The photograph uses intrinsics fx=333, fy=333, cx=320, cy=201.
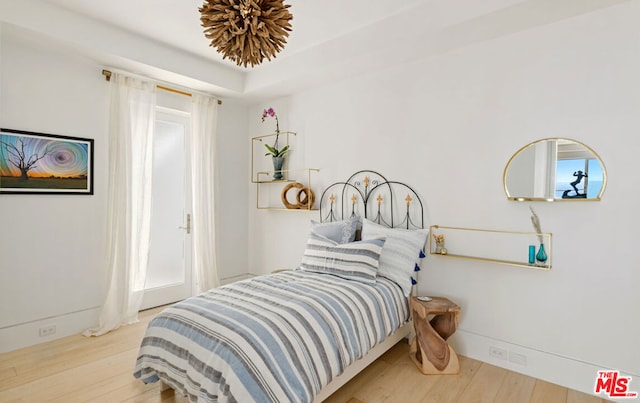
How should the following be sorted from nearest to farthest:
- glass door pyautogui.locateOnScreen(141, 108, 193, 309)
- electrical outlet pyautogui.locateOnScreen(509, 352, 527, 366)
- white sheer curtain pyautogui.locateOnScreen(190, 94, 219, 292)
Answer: electrical outlet pyautogui.locateOnScreen(509, 352, 527, 366), glass door pyautogui.locateOnScreen(141, 108, 193, 309), white sheer curtain pyautogui.locateOnScreen(190, 94, 219, 292)

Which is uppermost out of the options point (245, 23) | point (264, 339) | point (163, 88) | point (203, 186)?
point (163, 88)

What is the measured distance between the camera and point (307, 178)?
12.8 ft

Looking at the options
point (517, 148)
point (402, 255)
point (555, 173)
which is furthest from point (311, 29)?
point (555, 173)

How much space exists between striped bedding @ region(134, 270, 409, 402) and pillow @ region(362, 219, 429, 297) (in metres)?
0.28

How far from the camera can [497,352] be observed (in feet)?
8.54

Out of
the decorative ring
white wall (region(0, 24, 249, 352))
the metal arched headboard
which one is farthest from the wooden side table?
white wall (region(0, 24, 249, 352))

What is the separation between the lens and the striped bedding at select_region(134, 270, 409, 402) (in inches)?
64.3

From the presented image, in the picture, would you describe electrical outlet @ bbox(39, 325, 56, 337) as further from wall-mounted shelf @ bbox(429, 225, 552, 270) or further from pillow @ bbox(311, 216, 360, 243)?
wall-mounted shelf @ bbox(429, 225, 552, 270)

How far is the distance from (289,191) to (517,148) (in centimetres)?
246

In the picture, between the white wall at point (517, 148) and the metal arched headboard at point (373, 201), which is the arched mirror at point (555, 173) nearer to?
the white wall at point (517, 148)

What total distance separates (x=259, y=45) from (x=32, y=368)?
2823 mm

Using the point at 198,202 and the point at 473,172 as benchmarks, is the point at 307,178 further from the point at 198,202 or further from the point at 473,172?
the point at 473,172

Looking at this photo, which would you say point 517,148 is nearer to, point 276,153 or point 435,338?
point 435,338
